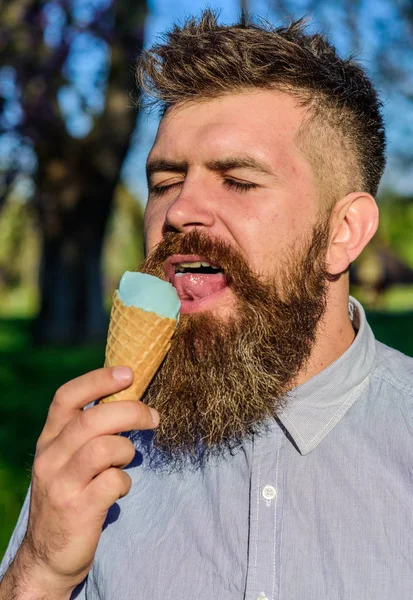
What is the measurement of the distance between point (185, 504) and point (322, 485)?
47cm

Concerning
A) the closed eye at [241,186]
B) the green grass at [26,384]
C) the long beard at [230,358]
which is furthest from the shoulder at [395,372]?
the green grass at [26,384]

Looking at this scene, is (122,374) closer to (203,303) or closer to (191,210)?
(203,303)

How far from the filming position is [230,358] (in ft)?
8.12

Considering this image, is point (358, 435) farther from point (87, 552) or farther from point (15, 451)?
point (15, 451)

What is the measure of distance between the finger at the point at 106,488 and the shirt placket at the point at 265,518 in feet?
1.64

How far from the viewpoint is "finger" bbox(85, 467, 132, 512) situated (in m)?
1.85

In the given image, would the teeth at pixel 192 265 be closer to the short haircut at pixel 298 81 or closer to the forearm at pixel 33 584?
the short haircut at pixel 298 81

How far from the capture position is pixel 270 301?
249 cm

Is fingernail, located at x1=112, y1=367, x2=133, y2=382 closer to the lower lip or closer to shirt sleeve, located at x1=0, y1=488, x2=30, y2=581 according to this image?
the lower lip

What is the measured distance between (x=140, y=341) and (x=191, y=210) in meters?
0.56

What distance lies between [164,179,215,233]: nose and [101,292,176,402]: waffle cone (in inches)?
15.5

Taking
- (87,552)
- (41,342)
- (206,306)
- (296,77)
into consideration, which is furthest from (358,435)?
(41,342)

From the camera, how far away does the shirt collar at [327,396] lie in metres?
2.30

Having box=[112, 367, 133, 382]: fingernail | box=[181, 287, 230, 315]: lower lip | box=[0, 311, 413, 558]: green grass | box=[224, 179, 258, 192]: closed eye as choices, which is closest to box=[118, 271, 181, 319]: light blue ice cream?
box=[181, 287, 230, 315]: lower lip
